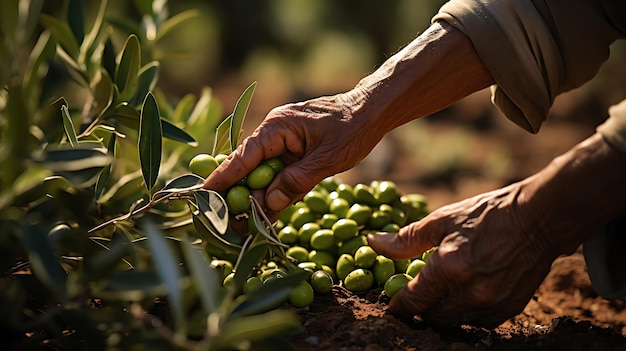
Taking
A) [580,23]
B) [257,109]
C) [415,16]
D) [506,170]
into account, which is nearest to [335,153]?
[580,23]

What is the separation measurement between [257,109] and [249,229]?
11.5 ft

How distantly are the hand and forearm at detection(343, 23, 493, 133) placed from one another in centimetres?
37

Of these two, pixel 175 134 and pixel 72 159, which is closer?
pixel 72 159

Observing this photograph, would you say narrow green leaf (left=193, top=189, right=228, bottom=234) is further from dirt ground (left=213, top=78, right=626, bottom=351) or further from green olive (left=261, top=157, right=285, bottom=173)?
dirt ground (left=213, top=78, right=626, bottom=351)

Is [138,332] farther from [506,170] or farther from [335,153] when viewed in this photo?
[506,170]

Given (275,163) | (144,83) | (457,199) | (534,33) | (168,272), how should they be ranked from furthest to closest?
(457,199) → (144,83) → (534,33) → (275,163) → (168,272)

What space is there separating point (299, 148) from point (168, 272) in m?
0.80

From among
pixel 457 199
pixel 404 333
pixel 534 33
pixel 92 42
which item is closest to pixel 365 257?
pixel 404 333

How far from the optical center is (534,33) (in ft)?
6.46

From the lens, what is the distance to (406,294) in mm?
1701

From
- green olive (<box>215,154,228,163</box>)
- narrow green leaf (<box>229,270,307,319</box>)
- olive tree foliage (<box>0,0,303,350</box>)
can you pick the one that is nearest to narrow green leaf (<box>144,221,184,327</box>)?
olive tree foliage (<box>0,0,303,350</box>)

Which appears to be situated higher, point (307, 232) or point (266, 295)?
point (266, 295)

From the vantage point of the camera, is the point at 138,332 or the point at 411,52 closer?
the point at 138,332

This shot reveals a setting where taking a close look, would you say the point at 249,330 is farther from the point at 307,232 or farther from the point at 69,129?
the point at 307,232
